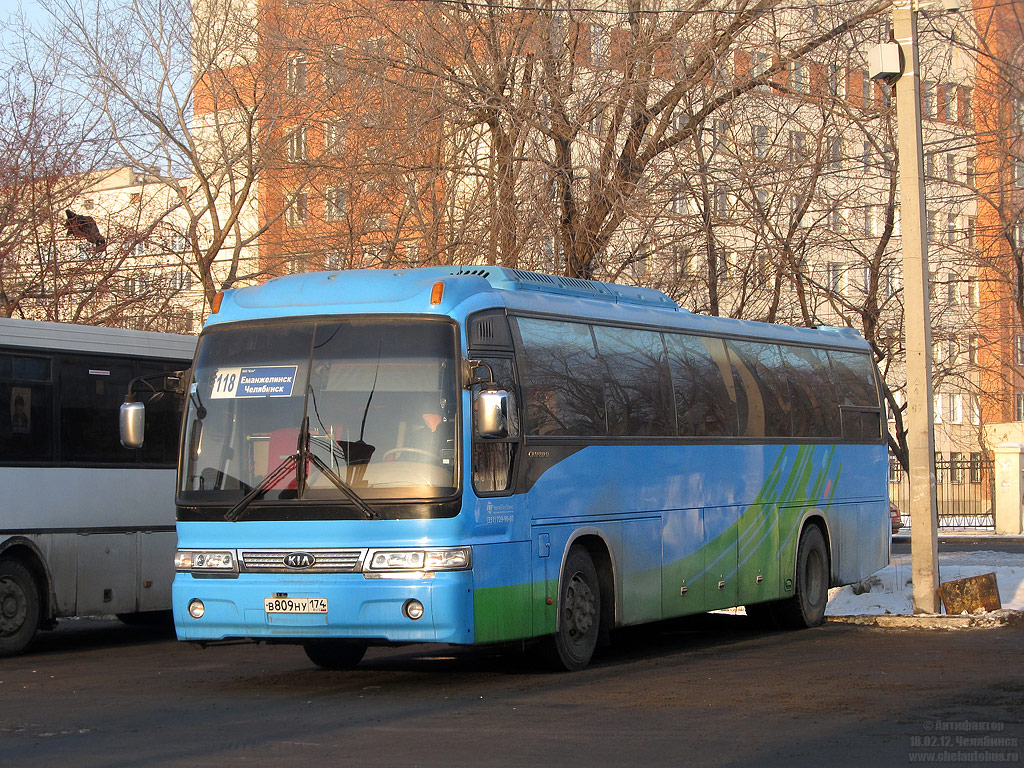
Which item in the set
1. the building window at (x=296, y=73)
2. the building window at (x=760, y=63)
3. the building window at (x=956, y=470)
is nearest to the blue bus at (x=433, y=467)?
the building window at (x=760, y=63)

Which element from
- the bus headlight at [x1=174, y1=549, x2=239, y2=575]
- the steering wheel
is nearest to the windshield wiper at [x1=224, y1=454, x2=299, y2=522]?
the bus headlight at [x1=174, y1=549, x2=239, y2=575]

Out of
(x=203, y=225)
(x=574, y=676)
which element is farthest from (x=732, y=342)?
(x=203, y=225)

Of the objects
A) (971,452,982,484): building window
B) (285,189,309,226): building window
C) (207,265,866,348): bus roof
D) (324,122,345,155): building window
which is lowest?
(971,452,982,484): building window

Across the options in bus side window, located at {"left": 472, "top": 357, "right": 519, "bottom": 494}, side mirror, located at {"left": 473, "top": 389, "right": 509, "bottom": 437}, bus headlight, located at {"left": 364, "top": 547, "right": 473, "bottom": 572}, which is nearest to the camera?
side mirror, located at {"left": 473, "top": 389, "right": 509, "bottom": 437}

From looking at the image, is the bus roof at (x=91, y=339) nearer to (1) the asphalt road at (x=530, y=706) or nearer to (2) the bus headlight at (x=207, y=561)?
(1) the asphalt road at (x=530, y=706)

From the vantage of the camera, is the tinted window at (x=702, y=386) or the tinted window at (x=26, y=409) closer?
the tinted window at (x=26, y=409)

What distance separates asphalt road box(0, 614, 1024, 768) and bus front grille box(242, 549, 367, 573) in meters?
0.93

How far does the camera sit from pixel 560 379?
12070 millimetres

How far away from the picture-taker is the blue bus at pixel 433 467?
34.4 ft

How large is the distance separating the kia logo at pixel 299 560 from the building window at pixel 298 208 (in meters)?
11.7

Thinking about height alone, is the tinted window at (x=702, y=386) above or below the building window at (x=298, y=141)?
below

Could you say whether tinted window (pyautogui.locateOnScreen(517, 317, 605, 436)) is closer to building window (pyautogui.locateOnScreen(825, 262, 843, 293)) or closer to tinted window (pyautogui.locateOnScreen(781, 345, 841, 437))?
tinted window (pyautogui.locateOnScreen(781, 345, 841, 437))

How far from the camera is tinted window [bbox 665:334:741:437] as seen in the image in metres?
13.9

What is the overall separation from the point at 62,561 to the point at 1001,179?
16899mm
